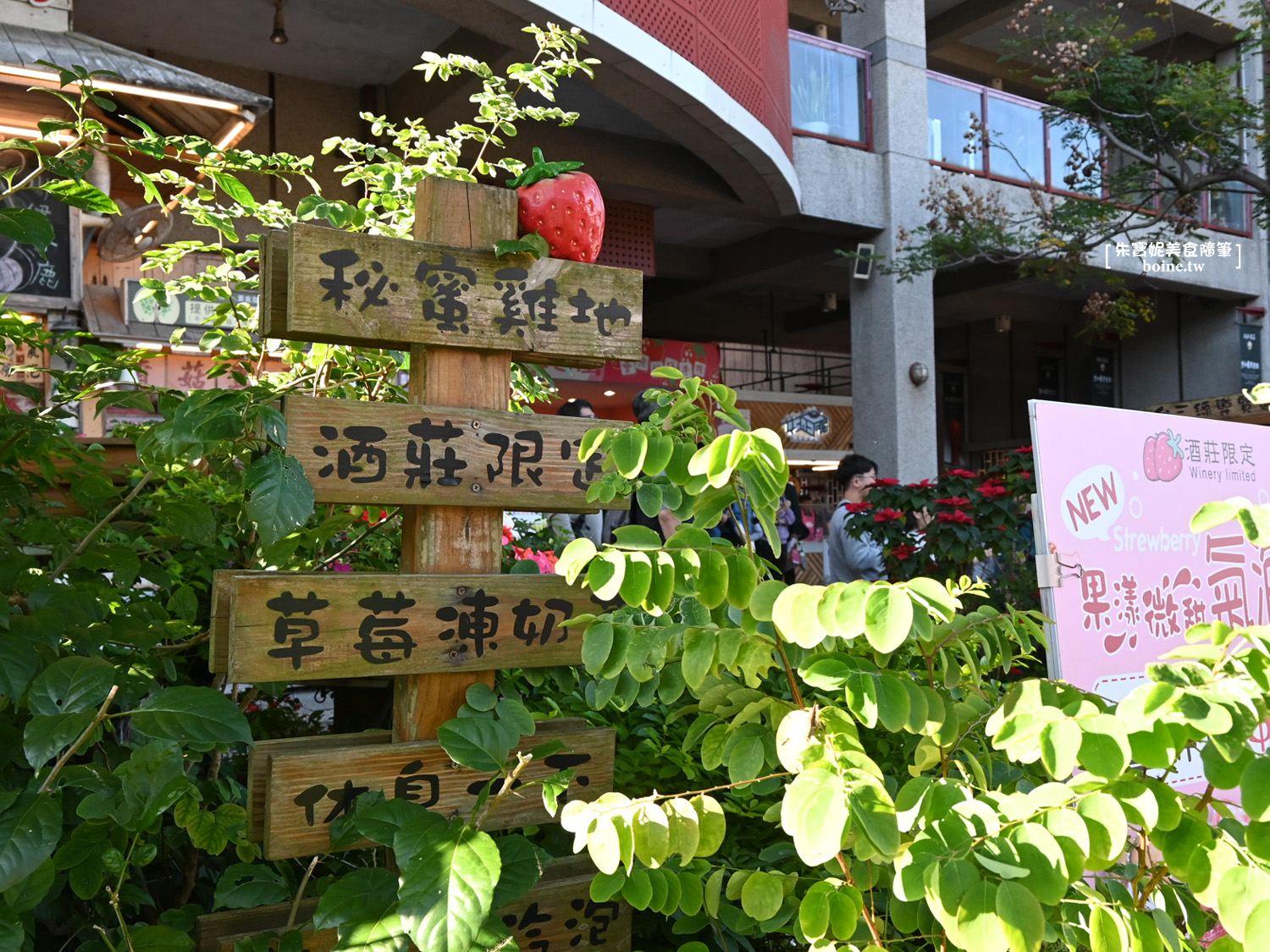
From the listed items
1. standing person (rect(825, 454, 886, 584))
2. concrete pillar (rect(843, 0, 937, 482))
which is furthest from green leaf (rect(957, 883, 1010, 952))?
concrete pillar (rect(843, 0, 937, 482))

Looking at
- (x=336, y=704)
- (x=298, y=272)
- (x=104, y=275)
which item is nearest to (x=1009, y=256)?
(x=104, y=275)

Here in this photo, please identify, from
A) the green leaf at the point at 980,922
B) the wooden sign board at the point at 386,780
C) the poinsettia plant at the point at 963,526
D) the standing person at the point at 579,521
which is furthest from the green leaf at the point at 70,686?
the poinsettia plant at the point at 963,526

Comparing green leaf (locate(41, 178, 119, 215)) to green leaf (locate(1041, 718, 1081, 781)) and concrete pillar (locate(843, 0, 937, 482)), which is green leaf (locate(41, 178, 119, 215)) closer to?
green leaf (locate(1041, 718, 1081, 781))

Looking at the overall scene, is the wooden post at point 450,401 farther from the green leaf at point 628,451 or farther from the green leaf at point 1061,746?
the green leaf at point 1061,746

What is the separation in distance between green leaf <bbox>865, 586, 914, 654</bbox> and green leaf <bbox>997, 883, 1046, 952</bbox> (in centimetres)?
24

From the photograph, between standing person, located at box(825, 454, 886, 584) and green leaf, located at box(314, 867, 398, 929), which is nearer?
green leaf, located at box(314, 867, 398, 929)

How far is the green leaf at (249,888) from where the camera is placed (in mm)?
1562

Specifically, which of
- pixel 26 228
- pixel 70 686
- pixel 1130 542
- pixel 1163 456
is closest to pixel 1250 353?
pixel 1163 456

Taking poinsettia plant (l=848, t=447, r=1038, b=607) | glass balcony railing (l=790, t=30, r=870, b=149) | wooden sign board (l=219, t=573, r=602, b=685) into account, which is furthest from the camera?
glass balcony railing (l=790, t=30, r=870, b=149)

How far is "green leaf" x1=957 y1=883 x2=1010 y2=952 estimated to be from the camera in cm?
91

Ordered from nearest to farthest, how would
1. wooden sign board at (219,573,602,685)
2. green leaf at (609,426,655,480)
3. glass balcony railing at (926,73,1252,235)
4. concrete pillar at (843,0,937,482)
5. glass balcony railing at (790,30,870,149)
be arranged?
green leaf at (609,426,655,480) → wooden sign board at (219,573,602,685) → glass balcony railing at (790,30,870,149) → concrete pillar at (843,0,937,482) → glass balcony railing at (926,73,1252,235)

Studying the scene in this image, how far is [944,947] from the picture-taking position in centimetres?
120

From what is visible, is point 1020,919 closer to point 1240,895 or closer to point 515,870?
point 1240,895

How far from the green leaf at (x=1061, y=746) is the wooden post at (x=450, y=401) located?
110 centimetres
